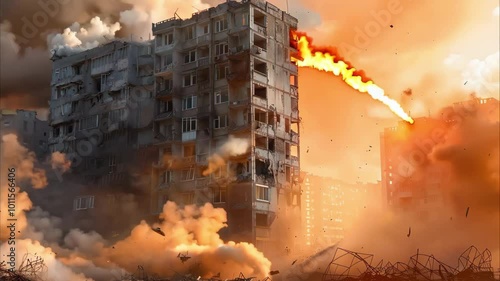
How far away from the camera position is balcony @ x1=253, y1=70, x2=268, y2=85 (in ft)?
292

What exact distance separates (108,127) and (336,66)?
3555 centimetres

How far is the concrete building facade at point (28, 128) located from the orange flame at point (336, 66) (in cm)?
4624

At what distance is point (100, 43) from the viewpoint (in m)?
110

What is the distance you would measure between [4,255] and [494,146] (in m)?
54.0

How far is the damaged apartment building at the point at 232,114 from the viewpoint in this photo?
86750 mm

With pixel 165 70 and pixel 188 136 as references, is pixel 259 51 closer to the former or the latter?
pixel 188 136

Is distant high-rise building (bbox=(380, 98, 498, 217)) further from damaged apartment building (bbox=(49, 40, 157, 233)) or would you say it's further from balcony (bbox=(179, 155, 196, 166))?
A: damaged apartment building (bbox=(49, 40, 157, 233))

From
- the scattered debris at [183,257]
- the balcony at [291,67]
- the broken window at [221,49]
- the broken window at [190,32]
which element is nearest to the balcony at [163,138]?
the broken window at [221,49]

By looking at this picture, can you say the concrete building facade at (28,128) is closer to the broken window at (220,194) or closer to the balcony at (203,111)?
the balcony at (203,111)

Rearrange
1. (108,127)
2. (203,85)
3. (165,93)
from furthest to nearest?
1. (108,127)
2. (165,93)
3. (203,85)

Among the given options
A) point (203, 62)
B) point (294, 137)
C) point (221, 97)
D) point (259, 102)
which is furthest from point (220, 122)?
point (294, 137)

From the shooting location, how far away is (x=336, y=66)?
286 feet

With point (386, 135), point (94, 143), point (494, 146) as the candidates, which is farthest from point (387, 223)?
point (386, 135)

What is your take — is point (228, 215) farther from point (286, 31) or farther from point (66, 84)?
point (66, 84)
